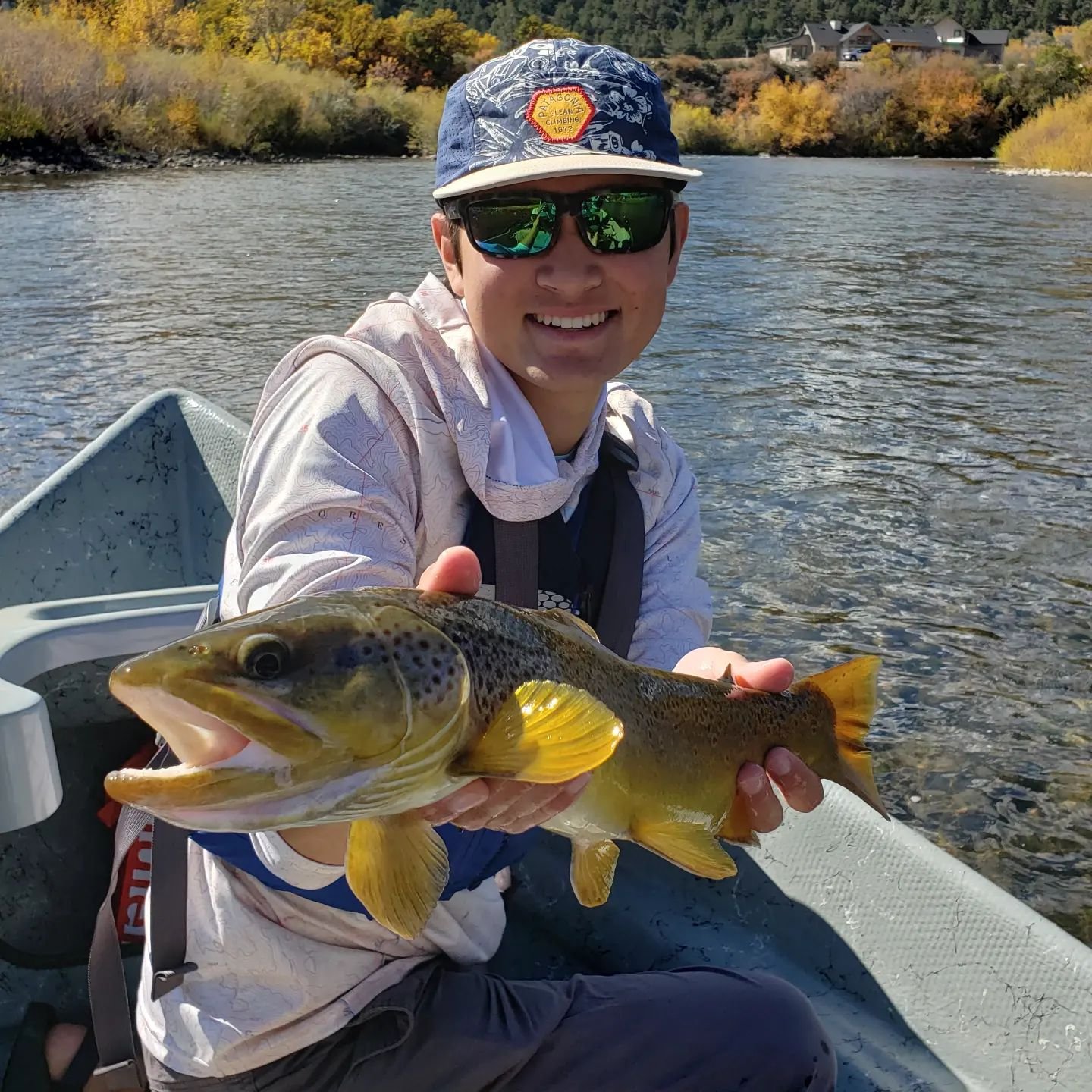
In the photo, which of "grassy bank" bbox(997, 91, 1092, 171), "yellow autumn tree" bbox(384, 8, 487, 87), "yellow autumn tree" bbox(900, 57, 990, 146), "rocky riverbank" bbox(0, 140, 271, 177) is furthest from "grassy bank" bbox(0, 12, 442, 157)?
"yellow autumn tree" bbox(900, 57, 990, 146)

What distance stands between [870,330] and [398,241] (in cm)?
807

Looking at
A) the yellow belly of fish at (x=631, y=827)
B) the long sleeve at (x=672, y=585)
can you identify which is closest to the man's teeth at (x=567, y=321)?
the long sleeve at (x=672, y=585)

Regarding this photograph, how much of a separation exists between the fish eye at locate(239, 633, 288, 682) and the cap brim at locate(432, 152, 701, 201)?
1.21 metres

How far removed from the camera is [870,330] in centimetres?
1236

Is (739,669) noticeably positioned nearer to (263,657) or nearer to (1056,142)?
(263,657)

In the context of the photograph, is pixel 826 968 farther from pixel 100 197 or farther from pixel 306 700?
pixel 100 197

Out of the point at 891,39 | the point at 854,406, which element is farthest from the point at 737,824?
the point at 891,39

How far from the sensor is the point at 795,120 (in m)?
60.9

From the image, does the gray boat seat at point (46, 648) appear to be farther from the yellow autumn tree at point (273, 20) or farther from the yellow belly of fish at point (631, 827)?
the yellow autumn tree at point (273, 20)

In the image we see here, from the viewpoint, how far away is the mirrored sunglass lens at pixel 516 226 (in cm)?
230

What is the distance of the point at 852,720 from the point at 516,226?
3.74 ft

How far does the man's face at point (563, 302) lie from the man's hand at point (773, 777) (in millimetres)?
666

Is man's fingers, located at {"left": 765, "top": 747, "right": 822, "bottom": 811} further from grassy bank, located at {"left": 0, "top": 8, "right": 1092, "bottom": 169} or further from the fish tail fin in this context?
grassy bank, located at {"left": 0, "top": 8, "right": 1092, "bottom": 169}

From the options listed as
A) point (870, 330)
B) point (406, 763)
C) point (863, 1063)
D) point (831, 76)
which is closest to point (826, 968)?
point (863, 1063)
